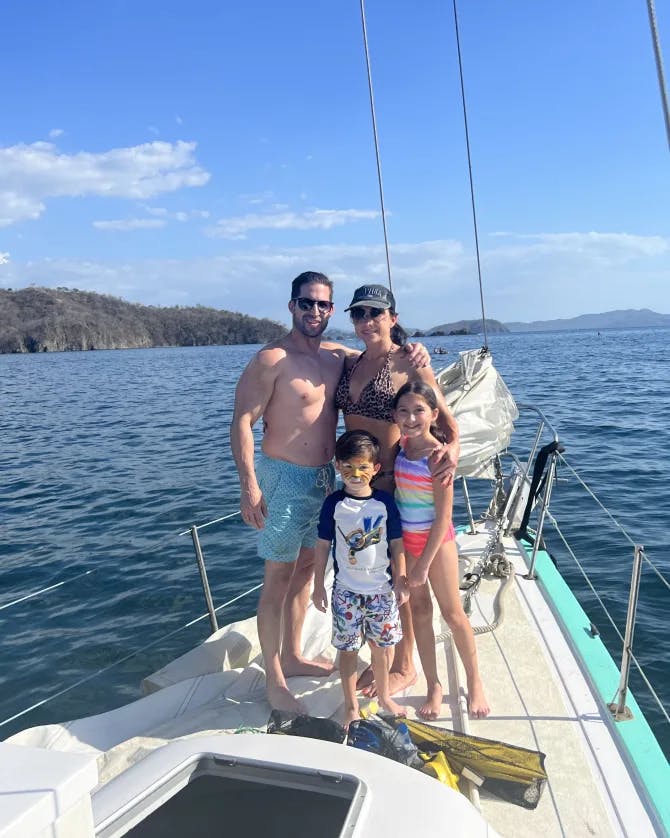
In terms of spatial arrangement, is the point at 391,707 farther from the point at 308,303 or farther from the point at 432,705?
the point at 308,303

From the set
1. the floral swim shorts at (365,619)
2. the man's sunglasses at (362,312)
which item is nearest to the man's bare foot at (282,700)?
the floral swim shorts at (365,619)

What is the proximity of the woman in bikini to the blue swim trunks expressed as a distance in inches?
15.4

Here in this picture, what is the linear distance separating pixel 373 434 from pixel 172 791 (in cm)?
203

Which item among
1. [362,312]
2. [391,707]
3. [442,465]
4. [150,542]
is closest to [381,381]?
[362,312]

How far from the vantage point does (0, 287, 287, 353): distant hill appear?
111 meters

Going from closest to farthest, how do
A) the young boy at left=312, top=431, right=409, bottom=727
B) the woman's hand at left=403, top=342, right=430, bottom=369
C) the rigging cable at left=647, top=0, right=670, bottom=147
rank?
the rigging cable at left=647, top=0, right=670, bottom=147
the young boy at left=312, top=431, right=409, bottom=727
the woman's hand at left=403, top=342, right=430, bottom=369

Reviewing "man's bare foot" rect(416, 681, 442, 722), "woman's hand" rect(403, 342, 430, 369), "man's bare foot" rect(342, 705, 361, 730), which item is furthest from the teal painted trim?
"woman's hand" rect(403, 342, 430, 369)

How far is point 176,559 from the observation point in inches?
339

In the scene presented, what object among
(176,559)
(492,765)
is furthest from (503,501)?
(176,559)

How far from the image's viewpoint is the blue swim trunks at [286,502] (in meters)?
3.78

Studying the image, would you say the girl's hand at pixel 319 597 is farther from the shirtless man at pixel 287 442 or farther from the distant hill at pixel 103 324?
the distant hill at pixel 103 324

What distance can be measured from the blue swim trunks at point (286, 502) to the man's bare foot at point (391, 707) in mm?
917

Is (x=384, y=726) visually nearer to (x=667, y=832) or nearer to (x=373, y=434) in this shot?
(x=667, y=832)

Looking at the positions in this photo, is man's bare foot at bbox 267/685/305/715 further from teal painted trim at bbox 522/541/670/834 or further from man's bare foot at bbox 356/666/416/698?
teal painted trim at bbox 522/541/670/834
